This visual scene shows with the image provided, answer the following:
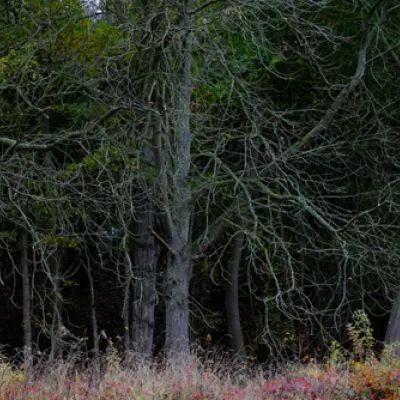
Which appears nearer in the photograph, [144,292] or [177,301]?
[177,301]

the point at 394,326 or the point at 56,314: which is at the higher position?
the point at 56,314


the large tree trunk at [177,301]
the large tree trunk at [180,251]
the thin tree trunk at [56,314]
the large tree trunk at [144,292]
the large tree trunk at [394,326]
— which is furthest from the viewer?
the large tree trunk at [144,292]

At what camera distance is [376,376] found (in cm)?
648

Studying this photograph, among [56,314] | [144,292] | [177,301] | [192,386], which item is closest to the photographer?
[192,386]

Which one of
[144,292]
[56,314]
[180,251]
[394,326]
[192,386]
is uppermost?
[180,251]

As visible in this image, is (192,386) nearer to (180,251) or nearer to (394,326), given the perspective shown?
(180,251)

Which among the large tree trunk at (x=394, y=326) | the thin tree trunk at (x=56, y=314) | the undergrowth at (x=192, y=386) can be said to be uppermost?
the thin tree trunk at (x=56, y=314)

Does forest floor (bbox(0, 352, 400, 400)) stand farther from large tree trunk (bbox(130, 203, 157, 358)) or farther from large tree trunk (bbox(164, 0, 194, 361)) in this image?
large tree trunk (bbox(130, 203, 157, 358))

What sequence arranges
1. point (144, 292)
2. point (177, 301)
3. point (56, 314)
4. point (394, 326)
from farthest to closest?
point (144, 292)
point (394, 326)
point (177, 301)
point (56, 314)

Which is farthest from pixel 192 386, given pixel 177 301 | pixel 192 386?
pixel 177 301

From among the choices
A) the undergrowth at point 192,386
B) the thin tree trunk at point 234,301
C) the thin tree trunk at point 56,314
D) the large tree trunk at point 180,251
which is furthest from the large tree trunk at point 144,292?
the undergrowth at point 192,386

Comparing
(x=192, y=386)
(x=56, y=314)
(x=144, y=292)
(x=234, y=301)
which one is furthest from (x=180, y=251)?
(x=192, y=386)

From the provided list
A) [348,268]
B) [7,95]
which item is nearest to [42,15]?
[7,95]

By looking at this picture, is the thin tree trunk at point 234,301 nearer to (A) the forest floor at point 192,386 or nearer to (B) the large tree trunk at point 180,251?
(B) the large tree trunk at point 180,251
